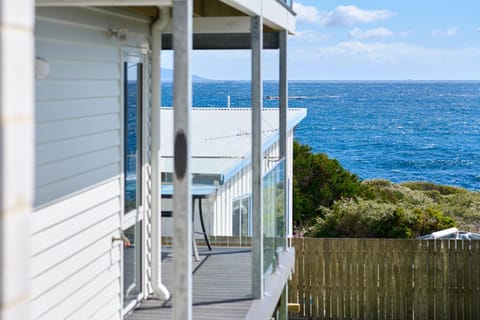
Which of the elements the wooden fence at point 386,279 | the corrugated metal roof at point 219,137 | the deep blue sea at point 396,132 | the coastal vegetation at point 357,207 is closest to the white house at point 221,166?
the corrugated metal roof at point 219,137

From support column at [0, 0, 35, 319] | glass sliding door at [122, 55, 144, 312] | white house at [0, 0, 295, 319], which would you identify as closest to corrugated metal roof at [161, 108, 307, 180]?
white house at [0, 0, 295, 319]

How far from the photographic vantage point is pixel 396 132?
70.8 m

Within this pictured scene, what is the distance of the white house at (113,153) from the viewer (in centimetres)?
398

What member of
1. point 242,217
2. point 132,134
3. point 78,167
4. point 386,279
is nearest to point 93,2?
point 78,167

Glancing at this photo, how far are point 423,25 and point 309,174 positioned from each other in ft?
185

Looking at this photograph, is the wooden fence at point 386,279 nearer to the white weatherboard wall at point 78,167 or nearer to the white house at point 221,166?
the white house at point 221,166

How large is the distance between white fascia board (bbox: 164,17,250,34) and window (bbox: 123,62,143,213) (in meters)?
1.12

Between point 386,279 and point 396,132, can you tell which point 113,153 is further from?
point 396,132

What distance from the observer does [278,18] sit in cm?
795

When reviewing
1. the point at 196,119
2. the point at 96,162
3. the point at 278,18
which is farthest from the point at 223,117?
the point at 96,162

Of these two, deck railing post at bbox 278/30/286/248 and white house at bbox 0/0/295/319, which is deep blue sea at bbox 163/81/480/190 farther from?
white house at bbox 0/0/295/319

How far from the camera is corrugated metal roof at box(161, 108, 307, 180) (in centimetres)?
1080

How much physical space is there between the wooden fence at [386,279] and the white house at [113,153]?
3810 mm

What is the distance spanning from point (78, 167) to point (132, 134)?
4.60 feet
